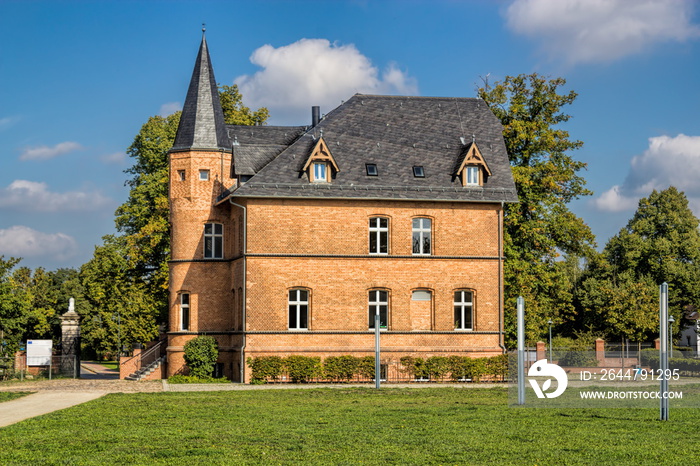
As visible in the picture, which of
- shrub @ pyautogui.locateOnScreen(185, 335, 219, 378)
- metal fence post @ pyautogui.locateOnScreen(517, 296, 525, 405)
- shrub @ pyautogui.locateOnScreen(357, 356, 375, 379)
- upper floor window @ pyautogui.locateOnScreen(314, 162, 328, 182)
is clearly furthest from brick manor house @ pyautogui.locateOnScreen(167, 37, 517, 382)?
metal fence post @ pyautogui.locateOnScreen(517, 296, 525, 405)

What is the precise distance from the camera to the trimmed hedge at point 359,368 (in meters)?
36.1

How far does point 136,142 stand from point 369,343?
77.7 feet

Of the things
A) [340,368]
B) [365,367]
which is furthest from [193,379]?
[365,367]

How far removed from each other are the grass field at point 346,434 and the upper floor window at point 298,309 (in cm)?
1212

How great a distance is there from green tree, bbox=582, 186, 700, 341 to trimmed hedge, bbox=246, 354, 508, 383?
31.1 meters

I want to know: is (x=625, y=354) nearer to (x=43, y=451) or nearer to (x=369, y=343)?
(x=369, y=343)

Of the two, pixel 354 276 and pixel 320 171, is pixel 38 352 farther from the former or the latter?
pixel 320 171

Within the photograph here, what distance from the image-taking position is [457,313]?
1518 inches

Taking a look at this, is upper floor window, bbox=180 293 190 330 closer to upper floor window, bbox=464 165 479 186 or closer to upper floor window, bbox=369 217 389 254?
upper floor window, bbox=369 217 389 254

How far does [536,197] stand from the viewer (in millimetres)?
45281

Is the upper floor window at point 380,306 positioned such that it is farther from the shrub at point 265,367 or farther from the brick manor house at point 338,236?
the shrub at point 265,367

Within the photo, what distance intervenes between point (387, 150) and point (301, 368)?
32.3 ft

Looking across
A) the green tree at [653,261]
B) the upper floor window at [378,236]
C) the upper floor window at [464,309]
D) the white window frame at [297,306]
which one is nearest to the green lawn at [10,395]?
the white window frame at [297,306]

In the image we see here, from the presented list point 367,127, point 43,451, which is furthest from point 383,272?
point 43,451
